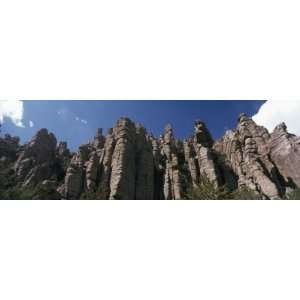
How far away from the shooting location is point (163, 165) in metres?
34.3

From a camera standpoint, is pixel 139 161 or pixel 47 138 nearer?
pixel 139 161

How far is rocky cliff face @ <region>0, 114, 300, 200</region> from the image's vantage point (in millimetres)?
26953

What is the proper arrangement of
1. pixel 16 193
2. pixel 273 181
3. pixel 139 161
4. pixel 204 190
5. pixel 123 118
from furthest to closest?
pixel 123 118 < pixel 139 161 < pixel 273 181 < pixel 204 190 < pixel 16 193

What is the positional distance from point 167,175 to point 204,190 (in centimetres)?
1205

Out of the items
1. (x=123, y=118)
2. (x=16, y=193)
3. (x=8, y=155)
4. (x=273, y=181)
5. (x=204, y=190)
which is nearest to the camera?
(x=16, y=193)

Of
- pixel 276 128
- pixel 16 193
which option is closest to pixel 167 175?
pixel 276 128

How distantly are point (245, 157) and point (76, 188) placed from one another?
21.6 m

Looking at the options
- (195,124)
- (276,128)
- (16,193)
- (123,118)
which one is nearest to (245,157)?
(276,128)

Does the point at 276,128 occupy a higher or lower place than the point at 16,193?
higher

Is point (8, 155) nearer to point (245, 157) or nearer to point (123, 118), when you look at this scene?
point (123, 118)

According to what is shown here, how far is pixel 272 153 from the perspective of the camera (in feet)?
102

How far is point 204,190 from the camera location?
19.5 m

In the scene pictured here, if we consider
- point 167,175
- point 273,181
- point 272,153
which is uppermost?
point 272,153

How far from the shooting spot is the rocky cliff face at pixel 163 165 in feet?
88.4
